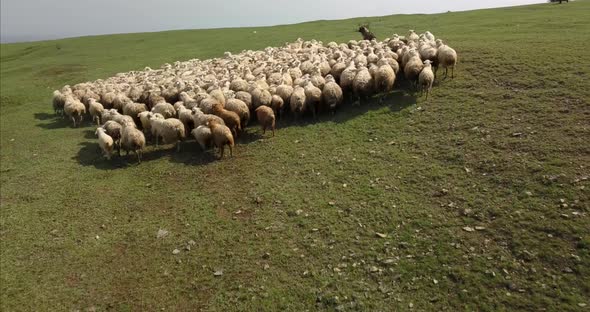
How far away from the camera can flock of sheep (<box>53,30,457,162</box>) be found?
13.4 metres

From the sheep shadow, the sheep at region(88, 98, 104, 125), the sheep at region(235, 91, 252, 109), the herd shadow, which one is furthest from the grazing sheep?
the sheep shadow

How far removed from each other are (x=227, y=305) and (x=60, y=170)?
9.11m

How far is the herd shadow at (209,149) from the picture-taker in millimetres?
13219

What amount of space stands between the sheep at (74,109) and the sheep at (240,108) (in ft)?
25.8

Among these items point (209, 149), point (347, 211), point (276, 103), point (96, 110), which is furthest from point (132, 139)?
point (347, 211)

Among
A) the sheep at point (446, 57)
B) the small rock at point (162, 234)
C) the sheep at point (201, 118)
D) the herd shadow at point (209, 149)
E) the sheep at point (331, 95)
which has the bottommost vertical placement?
the small rock at point (162, 234)

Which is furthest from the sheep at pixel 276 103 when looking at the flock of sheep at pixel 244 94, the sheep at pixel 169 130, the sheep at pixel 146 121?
the sheep at pixel 146 121

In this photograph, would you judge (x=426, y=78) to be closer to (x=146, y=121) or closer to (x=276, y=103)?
(x=276, y=103)

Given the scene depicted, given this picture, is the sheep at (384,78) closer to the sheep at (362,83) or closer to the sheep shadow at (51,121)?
the sheep at (362,83)

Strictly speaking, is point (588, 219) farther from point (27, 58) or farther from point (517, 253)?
point (27, 58)

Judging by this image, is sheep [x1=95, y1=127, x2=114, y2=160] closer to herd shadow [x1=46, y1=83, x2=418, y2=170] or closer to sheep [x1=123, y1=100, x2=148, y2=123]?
herd shadow [x1=46, y1=83, x2=418, y2=170]

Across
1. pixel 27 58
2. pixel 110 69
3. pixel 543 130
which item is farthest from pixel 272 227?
pixel 27 58

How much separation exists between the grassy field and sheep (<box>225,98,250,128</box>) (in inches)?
29.9

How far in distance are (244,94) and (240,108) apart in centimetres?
92
